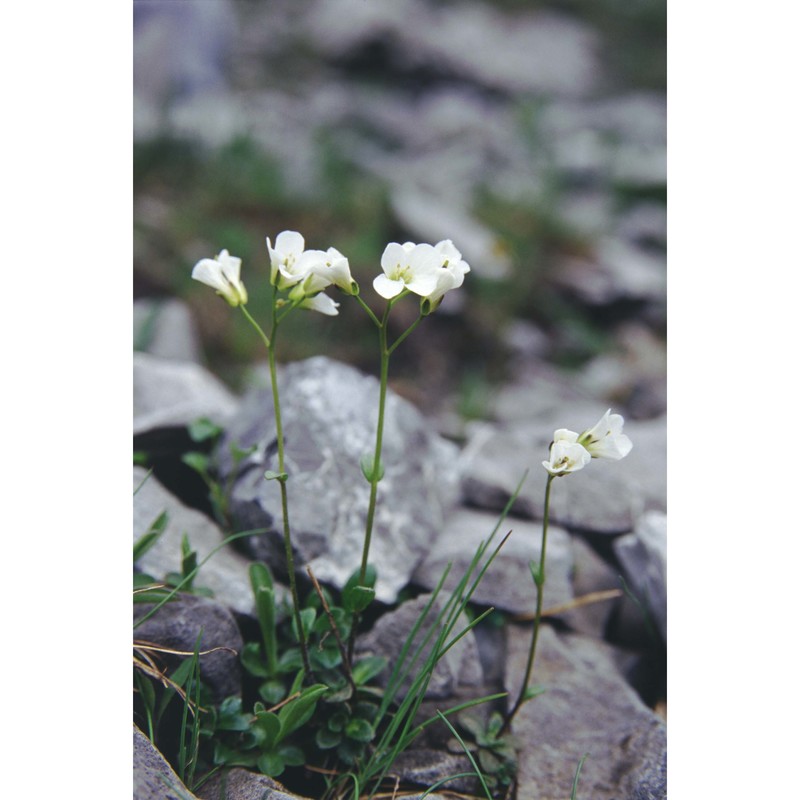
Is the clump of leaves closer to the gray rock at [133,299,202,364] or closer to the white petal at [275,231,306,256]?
the white petal at [275,231,306,256]

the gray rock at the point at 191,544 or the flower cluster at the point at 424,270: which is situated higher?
the flower cluster at the point at 424,270

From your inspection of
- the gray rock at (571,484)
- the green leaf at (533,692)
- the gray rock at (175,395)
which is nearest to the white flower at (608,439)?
the green leaf at (533,692)

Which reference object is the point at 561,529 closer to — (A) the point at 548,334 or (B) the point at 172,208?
(A) the point at 548,334

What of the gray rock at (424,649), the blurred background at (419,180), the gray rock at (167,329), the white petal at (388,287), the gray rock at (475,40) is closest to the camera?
the white petal at (388,287)

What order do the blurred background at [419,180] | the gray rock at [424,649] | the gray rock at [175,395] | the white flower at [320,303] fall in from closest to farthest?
the white flower at [320,303], the gray rock at [424,649], the gray rock at [175,395], the blurred background at [419,180]

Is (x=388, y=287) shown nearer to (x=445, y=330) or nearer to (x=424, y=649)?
(x=424, y=649)

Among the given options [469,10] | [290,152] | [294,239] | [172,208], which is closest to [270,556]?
[294,239]

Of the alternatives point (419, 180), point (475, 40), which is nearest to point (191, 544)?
point (419, 180)

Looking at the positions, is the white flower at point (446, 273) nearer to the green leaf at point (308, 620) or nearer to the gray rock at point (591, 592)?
the green leaf at point (308, 620)
